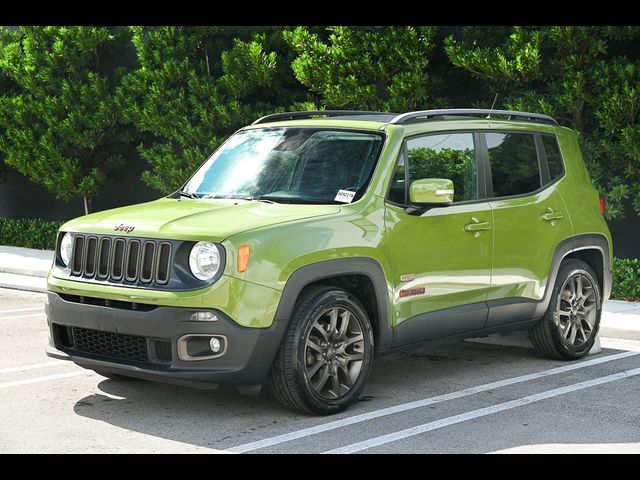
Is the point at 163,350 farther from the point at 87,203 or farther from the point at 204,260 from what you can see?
the point at 87,203

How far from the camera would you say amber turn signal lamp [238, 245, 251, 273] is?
252 inches

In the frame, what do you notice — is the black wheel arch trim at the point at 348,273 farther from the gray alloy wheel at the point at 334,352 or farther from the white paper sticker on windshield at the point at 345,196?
the white paper sticker on windshield at the point at 345,196

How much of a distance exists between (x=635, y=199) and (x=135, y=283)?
7028 millimetres

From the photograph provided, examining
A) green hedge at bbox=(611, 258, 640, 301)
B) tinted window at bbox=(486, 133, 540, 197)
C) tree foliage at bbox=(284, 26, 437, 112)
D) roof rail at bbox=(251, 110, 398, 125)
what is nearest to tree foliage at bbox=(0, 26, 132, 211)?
tree foliage at bbox=(284, 26, 437, 112)

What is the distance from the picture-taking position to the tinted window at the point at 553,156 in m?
8.74

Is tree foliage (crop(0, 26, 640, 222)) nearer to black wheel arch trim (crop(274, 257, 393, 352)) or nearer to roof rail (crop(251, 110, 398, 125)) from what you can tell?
roof rail (crop(251, 110, 398, 125))

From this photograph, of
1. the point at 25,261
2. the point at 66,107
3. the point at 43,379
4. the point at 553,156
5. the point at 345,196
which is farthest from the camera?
the point at 66,107

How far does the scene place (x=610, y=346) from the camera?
9.66 meters

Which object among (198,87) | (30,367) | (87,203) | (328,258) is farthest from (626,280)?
(87,203)

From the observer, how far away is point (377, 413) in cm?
697

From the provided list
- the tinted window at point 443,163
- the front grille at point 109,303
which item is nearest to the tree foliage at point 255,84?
the tinted window at point 443,163

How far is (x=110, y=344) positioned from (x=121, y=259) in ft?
1.70

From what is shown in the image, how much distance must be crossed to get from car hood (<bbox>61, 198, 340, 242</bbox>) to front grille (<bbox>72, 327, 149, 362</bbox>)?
617mm

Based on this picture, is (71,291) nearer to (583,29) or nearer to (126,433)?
(126,433)
